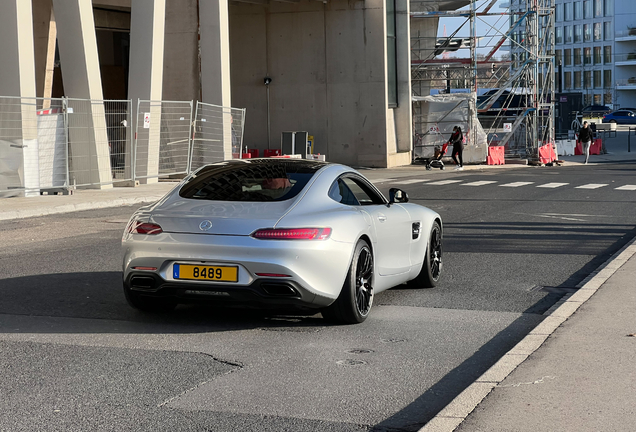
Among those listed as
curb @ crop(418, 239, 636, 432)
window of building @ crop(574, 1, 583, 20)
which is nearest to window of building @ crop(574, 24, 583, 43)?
window of building @ crop(574, 1, 583, 20)

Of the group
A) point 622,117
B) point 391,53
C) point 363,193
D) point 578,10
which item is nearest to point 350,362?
point 363,193

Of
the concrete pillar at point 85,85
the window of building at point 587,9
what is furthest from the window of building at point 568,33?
the concrete pillar at point 85,85

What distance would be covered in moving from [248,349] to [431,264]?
3.20 m

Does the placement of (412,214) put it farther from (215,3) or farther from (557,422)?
(215,3)

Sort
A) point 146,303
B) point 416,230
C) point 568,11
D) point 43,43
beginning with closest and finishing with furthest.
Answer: point 146,303, point 416,230, point 43,43, point 568,11

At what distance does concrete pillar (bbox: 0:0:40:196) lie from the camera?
19547 mm

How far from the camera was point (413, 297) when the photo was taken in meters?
8.48

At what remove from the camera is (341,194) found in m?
7.46

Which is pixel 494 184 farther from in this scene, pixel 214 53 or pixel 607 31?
pixel 607 31

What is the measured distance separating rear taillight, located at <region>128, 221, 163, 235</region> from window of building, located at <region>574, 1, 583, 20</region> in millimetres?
115970

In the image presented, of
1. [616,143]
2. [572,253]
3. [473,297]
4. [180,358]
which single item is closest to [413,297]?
[473,297]

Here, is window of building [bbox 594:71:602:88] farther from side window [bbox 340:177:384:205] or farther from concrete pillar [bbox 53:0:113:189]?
side window [bbox 340:177:384:205]

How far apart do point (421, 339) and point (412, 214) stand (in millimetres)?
2053

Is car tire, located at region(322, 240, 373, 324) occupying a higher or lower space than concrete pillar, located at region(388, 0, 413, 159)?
lower
